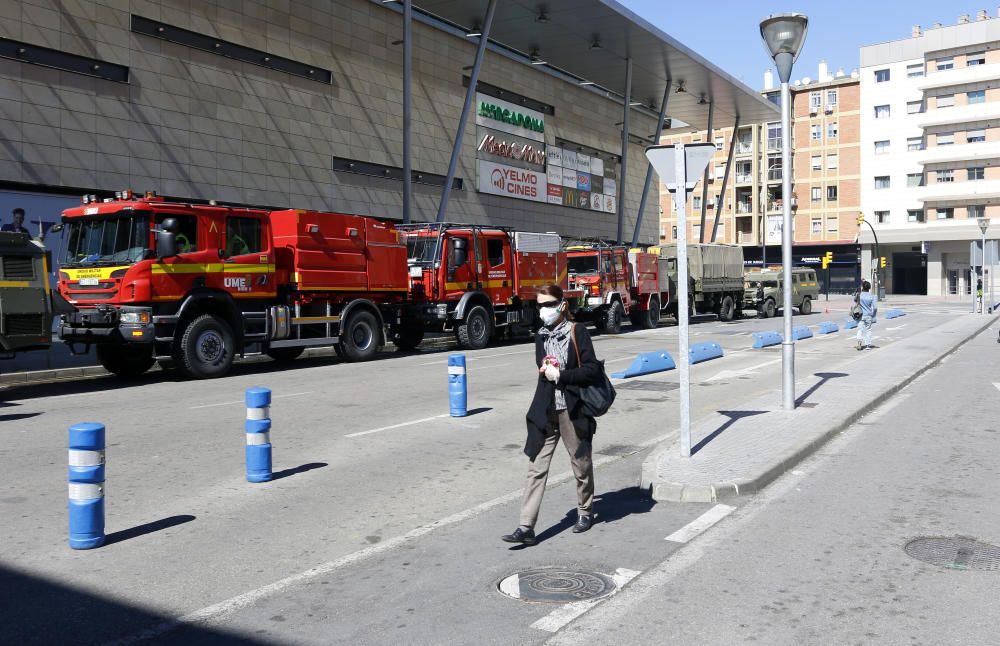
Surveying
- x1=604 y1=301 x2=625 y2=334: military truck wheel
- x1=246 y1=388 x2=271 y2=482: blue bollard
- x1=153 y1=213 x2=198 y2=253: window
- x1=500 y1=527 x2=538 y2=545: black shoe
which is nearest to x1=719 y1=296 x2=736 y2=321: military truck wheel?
x1=604 y1=301 x2=625 y2=334: military truck wheel

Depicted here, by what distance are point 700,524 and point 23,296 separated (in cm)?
1183

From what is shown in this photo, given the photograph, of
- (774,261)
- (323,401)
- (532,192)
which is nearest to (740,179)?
(774,261)

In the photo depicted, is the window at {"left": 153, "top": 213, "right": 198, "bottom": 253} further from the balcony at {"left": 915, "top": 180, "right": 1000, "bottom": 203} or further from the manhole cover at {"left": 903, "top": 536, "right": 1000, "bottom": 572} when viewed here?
the balcony at {"left": 915, "top": 180, "right": 1000, "bottom": 203}

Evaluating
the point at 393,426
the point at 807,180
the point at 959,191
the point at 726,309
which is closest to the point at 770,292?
the point at 726,309

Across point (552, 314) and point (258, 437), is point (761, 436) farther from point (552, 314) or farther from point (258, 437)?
point (258, 437)

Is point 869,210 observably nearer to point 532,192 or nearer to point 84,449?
point 532,192

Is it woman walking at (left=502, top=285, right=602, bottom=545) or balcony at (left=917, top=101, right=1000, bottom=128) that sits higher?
balcony at (left=917, top=101, right=1000, bottom=128)

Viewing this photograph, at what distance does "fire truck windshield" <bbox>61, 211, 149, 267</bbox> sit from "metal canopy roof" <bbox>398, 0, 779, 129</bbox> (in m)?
20.2

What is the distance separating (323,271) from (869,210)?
67.3 metres

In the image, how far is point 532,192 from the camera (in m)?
41.7

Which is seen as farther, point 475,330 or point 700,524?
point 475,330

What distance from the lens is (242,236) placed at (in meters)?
17.1

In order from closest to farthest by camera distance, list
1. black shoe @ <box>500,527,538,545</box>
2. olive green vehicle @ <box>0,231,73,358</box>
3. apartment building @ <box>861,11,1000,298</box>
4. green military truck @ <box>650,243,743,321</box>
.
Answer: black shoe @ <box>500,527,538,545</box>, olive green vehicle @ <box>0,231,73,358</box>, green military truck @ <box>650,243,743,321</box>, apartment building @ <box>861,11,1000,298</box>

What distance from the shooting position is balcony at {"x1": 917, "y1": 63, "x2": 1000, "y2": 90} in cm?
6594
